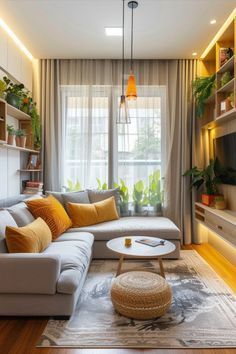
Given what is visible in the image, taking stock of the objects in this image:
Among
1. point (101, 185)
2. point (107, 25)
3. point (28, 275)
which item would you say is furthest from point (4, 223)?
point (107, 25)

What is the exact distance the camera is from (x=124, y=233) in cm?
332

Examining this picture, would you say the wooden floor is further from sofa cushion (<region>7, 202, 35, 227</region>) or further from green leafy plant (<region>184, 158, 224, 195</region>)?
green leafy plant (<region>184, 158, 224, 195</region>)

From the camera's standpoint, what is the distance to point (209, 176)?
150 inches

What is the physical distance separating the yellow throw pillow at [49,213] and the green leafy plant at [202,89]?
8.10ft

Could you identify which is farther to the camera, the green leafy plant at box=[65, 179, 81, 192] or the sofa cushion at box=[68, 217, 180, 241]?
the green leafy plant at box=[65, 179, 81, 192]

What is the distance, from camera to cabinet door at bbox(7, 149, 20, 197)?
11.1 ft

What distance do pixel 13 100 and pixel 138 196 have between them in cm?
225

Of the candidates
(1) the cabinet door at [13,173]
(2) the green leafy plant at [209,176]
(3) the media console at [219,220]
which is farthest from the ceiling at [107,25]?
(3) the media console at [219,220]

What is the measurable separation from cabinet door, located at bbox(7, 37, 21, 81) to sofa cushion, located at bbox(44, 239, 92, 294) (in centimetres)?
230

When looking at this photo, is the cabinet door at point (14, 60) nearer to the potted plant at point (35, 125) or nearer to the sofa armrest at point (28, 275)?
the potted plant at point (35, 125)

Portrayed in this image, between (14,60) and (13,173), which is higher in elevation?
(14,60)

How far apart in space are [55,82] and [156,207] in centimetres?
259

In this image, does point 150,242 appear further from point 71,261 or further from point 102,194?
point 102,194

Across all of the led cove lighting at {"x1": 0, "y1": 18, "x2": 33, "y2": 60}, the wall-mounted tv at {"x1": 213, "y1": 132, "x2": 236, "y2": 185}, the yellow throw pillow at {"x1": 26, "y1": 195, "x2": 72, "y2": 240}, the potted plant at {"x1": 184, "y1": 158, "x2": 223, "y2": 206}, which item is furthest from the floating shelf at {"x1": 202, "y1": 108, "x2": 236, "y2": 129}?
the led cove lighting at {"x1": 0, "y1": 18, "x2": 33, "y2": 60}
